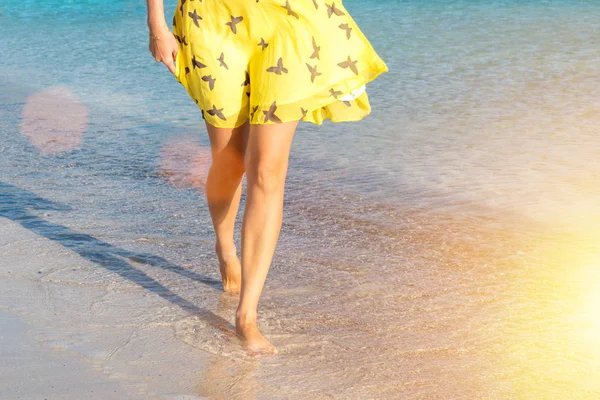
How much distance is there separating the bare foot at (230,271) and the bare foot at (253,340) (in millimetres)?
393

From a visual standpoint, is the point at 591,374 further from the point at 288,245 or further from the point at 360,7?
the point at 360,7

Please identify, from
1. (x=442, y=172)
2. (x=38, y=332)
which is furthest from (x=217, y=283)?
(x=442, y=172)

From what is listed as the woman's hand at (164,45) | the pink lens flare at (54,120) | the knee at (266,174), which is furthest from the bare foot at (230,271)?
the pink lens flare at (54,120)

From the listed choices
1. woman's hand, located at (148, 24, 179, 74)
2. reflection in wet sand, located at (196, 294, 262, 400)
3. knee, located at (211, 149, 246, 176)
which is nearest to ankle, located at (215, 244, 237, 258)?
knee, located at (211, 149, 246, 176)

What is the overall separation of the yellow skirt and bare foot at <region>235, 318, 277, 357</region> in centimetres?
63

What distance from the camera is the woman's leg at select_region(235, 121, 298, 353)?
255 cm

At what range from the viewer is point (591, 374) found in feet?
8.02

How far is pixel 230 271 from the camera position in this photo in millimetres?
3092

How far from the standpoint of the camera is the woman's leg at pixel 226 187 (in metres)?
2.80

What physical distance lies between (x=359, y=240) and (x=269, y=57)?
138 cm

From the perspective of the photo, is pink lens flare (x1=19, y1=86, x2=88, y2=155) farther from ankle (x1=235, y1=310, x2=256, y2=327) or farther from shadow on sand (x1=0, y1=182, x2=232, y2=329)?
ankle (x1=235, y1=310, x2=256, y2=327)

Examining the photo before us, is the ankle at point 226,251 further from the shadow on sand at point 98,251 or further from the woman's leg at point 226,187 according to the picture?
the shadow on sand at point 98,251

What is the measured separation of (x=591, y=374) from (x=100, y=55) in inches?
321

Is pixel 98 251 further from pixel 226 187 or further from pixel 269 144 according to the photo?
pixel 269 144
